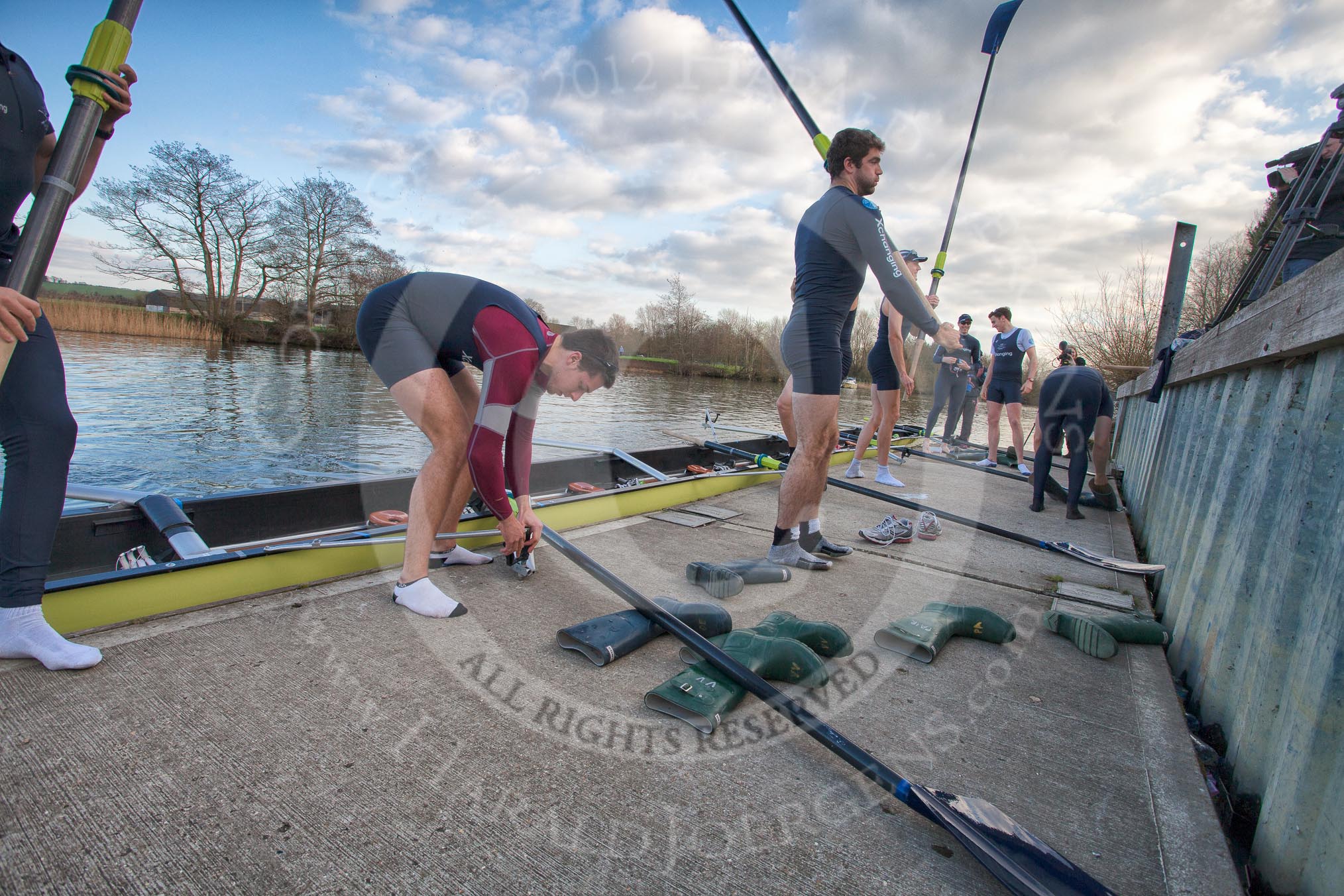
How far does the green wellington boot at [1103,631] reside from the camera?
2562mm

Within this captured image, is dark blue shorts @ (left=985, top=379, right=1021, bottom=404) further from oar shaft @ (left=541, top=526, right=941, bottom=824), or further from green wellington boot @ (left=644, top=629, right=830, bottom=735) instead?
oar shaft @ (left=541, top=526, right=941, bottom=824)

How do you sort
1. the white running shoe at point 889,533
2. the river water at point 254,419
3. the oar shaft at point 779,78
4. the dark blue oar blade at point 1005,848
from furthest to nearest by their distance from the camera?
the river water at point 254,419 < the oar shaft at point 779,78 < the white running shoe at point 889,533 < the dark blue oar blade at point 1005,848

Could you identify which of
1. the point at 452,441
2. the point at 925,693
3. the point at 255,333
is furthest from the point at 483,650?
the point at 255,333

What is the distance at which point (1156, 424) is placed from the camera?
18.7ft

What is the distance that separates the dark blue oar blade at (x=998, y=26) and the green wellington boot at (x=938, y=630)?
5534mm

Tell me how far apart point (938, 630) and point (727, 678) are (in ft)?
3.15

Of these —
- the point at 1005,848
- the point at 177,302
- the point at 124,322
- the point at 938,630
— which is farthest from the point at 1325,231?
the point at 124,322

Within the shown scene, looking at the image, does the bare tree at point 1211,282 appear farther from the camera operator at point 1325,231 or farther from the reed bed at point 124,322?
the reed bed at point 124,322

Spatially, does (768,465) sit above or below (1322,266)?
below

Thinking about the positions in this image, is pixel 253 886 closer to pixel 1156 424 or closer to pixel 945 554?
pixel 945 554

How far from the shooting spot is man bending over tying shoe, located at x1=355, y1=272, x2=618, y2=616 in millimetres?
2545

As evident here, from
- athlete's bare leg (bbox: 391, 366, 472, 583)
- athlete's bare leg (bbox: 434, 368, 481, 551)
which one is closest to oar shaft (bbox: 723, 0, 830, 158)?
athlete's bare leg (bbox: 434, 368, 481, 551)

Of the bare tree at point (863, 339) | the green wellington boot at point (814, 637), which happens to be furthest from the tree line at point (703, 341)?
the green wellington boot at point (814, 637)

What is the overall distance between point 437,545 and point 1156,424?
6.23 metres
